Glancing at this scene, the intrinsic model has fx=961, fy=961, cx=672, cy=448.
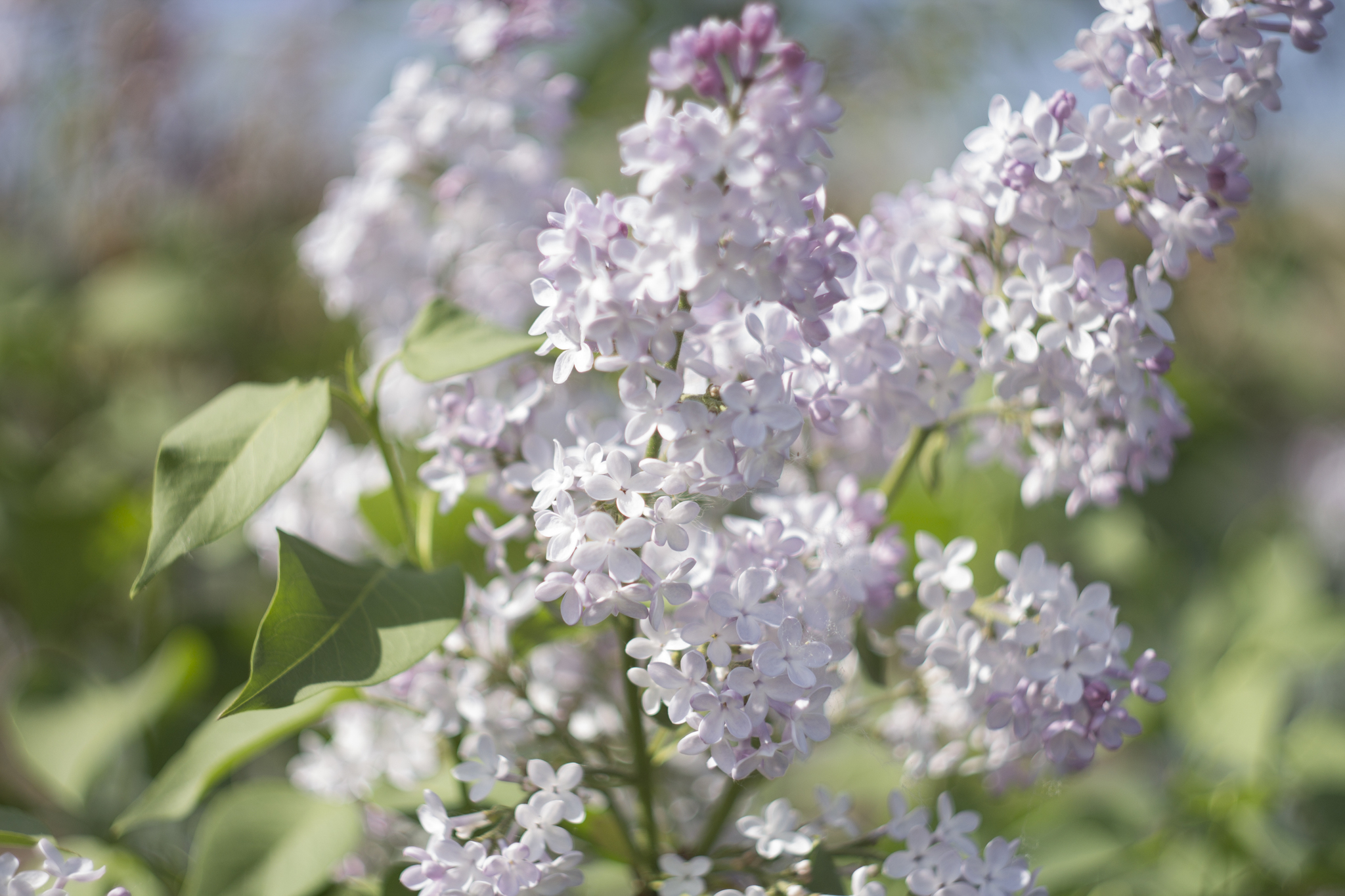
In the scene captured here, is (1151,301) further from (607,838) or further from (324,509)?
(324,509)

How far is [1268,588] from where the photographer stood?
104 centimetres

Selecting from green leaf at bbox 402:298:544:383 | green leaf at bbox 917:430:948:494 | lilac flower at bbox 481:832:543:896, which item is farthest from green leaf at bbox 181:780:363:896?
green leaf at bbox 917:430:948:494

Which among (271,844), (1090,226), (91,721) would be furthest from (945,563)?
(91,721)

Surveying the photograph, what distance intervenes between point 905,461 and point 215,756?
1.22ft

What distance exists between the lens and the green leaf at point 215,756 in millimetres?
455

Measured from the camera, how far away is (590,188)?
142cm

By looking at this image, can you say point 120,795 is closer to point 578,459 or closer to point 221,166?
point 578,459

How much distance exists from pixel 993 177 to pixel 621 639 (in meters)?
0.26

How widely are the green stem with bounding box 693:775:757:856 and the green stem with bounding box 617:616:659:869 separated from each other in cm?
→ 3

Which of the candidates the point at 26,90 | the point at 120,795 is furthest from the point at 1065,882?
the point at 26,90

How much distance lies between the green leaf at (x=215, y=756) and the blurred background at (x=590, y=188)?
10cm

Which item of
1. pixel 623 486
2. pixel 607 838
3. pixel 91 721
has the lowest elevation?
pixel 91 721

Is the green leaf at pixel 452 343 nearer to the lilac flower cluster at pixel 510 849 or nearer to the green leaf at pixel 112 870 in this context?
the lilac flower cluster at pixel 510 849

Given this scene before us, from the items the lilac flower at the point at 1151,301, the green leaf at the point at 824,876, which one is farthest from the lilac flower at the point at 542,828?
the lilac flower at the point at 1151,301
